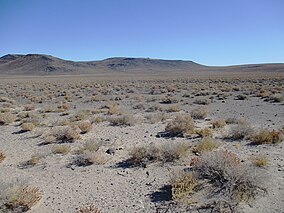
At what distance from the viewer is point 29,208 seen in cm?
592

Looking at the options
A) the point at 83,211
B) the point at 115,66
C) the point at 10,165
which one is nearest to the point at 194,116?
the point at 10,165

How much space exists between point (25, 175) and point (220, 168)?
16.2 ft

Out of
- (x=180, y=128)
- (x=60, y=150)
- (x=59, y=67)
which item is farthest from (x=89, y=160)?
(x=59, y=67)

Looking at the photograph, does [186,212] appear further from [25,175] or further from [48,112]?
[48,112]

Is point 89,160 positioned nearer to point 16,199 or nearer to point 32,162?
point 32,162

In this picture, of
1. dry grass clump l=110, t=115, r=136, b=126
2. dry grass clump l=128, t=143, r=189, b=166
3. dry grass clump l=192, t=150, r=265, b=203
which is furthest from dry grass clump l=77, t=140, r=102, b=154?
dry grass clump l=110, t=115, r=136, b=126

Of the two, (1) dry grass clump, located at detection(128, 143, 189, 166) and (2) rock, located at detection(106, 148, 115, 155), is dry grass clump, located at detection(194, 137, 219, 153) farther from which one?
(2) rock, located at detection(106, 148, 115, 155)

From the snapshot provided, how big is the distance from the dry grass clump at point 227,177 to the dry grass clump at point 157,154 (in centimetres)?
132

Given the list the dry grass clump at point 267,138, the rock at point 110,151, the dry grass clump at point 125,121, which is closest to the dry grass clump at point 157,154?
the rock at point 110,151

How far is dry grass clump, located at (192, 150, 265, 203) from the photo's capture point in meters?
6.00

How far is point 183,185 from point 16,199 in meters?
3.32

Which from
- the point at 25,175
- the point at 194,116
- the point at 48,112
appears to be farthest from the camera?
the point at 48,112

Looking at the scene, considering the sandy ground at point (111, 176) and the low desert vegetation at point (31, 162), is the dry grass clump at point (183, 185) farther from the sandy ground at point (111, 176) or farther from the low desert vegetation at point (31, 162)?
the low desert vegetation at point (31, 162)

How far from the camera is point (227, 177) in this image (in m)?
6.38
